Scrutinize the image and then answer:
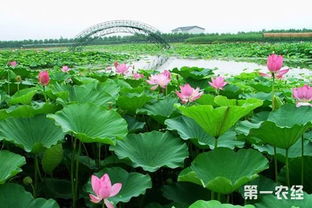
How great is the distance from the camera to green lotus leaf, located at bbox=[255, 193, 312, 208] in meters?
0.93

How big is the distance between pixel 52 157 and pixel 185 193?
427mm

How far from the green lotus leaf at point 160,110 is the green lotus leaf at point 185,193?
370 mm

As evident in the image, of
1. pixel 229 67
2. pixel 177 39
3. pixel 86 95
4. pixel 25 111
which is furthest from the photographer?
pixel 177 39

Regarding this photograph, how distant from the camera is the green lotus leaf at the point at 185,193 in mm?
1115

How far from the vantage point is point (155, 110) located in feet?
5.02

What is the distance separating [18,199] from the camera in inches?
39.1

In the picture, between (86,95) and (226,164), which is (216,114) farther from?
(86,95)

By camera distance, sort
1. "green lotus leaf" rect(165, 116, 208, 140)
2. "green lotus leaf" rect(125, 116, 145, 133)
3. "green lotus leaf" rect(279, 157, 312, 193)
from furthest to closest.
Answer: "green lotus leaf" rect(125, 116, 145, 133)
"green lotus leaf" rect(165, 116, 208, 140)
"green lotus leaf" rect(279, 157, 312, 193)

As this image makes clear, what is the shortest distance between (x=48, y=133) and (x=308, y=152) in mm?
800

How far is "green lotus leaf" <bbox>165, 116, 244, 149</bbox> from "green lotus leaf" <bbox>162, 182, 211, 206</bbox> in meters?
0.15

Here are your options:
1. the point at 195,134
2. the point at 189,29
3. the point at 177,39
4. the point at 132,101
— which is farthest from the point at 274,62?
the point at 189,29

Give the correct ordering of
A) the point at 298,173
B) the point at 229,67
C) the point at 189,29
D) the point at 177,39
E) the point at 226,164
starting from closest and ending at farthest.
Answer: the point at 226,164, the point at 298,173, the point at 229,67, the point at 177,39, the point at 189,29

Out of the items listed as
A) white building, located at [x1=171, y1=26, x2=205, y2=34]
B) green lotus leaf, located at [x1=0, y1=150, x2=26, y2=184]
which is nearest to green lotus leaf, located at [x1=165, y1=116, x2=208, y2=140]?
green lotus leaf, located at [x1=0, y1=150, x2=26, y2=184]

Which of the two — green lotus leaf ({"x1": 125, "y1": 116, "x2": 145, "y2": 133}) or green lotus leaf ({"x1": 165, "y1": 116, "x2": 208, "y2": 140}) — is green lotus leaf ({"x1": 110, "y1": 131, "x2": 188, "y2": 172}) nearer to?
green lotus leaf ({"x1": 165, "y1": 116, "x2": 208, "y2": 140})
